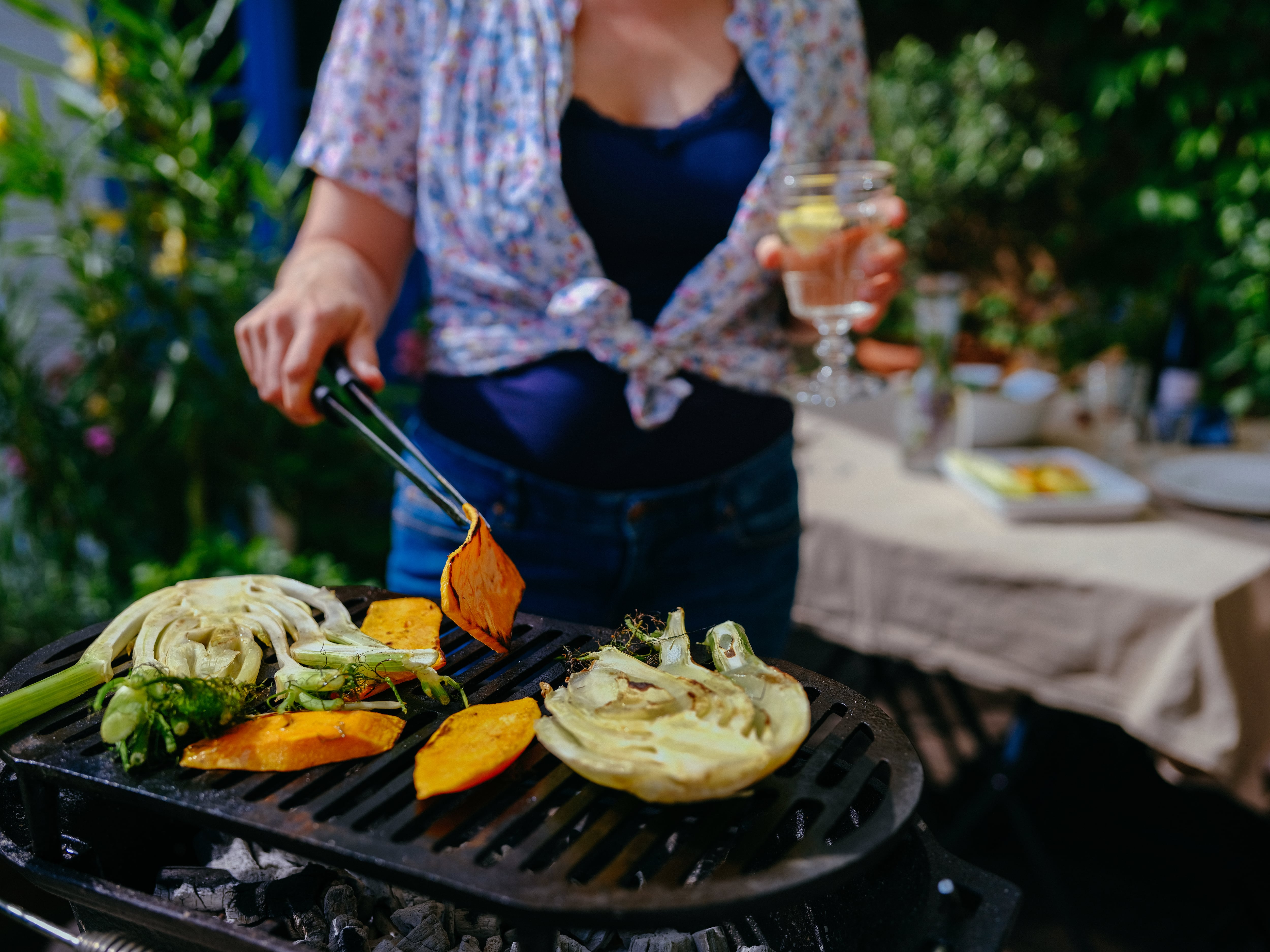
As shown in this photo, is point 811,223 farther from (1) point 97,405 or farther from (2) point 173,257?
(1) point 97,405

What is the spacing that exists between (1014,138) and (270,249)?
12.6ft

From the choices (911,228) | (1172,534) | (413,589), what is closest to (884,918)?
(413,589)

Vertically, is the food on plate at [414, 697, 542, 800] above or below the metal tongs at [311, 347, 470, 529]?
below

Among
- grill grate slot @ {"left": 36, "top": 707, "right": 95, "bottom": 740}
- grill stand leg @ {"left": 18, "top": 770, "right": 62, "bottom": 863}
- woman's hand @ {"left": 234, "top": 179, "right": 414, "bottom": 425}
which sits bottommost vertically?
grill stand leg @ {"left": 18, "top": 770, "right": 62, "bottom": 863}

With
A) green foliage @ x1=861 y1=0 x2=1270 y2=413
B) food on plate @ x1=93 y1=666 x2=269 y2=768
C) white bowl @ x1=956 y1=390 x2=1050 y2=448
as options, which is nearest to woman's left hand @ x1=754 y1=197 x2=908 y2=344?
food on plate @ x1=93 y1=666 x2=269 y2=768

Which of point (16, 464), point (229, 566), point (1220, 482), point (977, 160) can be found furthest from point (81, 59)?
point (977, 160)

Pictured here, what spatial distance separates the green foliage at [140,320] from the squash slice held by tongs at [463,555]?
1.87 meters

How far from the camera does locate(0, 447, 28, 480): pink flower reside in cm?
309

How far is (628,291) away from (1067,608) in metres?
1.19

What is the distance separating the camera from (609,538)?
4.66ft

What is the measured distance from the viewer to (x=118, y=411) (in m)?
3.18

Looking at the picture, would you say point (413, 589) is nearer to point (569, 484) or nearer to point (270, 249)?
point (569, 484)

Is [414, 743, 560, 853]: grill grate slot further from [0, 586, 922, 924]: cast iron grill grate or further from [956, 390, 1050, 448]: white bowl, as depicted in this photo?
[956, 390, 1050, 448]: white bowl

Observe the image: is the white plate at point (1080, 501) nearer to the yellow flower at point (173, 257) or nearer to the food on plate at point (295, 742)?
the food on plate at point (295, 742)
